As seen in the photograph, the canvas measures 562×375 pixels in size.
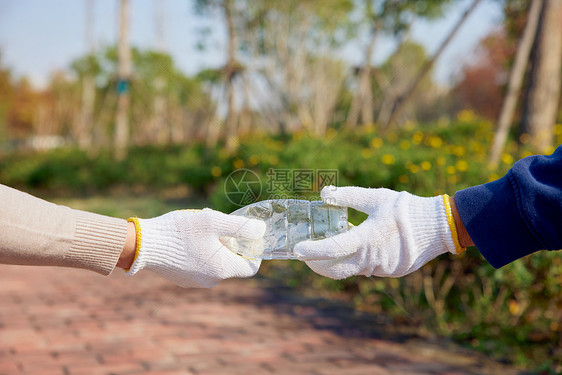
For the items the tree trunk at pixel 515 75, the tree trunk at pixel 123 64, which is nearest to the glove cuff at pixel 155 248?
the tree trunk at pixel 515 75

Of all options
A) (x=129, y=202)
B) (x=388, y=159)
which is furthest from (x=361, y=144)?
(x=129, y=202)

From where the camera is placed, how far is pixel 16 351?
9.68 ft

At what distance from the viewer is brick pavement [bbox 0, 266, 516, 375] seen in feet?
9.18

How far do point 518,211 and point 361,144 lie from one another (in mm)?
4867

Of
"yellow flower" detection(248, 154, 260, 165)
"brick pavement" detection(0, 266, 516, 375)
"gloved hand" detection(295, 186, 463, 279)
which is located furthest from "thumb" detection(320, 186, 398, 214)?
"yellow flower" detection(248, 154, 260, 165)

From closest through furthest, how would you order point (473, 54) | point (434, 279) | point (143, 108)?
point (434, 279) < point (473, 54) < point (143, 108)

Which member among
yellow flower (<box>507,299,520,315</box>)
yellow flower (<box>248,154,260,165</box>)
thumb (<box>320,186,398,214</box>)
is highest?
thumb (<box>320,186,398,214</box>)

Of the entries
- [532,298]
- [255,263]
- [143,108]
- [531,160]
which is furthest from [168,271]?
[143,108]

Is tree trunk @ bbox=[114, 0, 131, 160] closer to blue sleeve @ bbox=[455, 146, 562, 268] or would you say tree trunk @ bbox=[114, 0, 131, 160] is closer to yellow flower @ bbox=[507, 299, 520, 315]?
yellow flower @ bbox=[507, 299, 520, 315]

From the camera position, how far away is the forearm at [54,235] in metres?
1.35

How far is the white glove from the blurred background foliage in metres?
1.01

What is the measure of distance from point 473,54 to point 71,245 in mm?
25104

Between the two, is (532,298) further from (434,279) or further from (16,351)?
(16,351)

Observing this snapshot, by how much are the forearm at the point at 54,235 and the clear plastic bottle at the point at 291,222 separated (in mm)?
409
